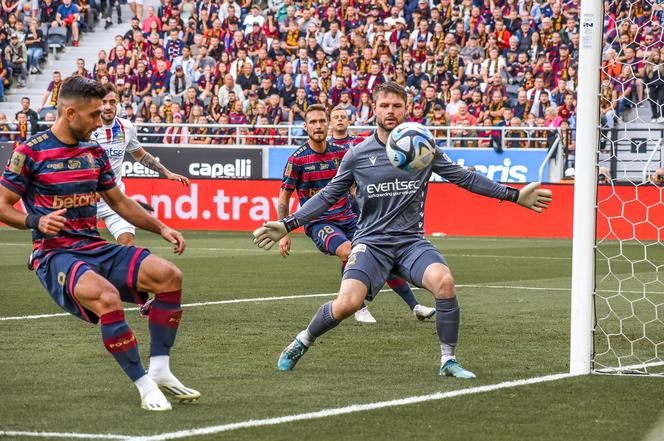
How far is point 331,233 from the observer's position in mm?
11594

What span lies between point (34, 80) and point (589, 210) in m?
29.5

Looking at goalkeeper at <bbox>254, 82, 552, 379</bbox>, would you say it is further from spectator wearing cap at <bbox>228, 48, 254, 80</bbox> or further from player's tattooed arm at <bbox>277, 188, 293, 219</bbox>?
spectator wearing cap at <bbox>228, 48, 254, 80</bbox>

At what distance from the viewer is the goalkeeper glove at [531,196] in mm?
8164

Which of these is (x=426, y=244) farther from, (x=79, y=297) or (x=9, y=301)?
(x=9, y=301)

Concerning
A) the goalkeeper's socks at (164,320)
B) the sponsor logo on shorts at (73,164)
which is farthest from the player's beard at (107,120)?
the goalkeeper's socks at (164,320)

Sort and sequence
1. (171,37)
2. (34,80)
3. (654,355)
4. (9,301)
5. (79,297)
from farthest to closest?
1. (34,80)
2. (171,37)
3. (9,301)
4. (654,355)
5. (79,297)

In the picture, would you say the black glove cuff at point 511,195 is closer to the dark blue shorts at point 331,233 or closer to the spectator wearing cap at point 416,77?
the dark blue shorts at point 331,233

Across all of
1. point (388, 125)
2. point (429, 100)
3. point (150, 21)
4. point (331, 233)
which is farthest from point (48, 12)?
point (388, 125)

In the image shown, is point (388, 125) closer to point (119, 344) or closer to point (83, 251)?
point (83, 251)

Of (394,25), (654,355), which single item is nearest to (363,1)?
(394,25)

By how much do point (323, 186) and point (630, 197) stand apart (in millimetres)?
13126

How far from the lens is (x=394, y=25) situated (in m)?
30.1

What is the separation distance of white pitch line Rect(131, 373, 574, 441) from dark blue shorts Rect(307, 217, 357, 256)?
3.72 meters

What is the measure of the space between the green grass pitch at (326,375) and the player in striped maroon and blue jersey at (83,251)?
33cm
